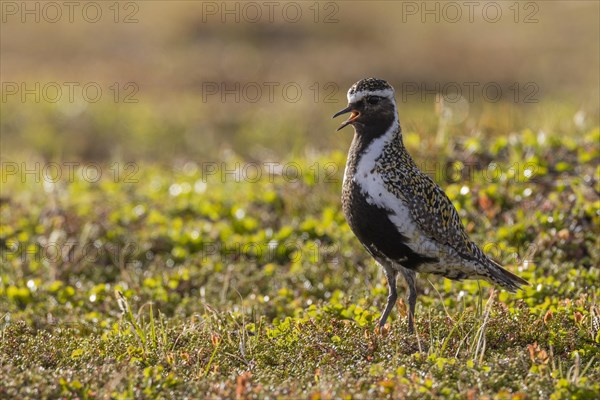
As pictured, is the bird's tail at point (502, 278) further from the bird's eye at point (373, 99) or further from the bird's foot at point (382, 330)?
the bird's eye at point (373, 99)

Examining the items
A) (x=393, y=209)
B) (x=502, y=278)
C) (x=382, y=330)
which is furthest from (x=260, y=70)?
(x=382, y=330)

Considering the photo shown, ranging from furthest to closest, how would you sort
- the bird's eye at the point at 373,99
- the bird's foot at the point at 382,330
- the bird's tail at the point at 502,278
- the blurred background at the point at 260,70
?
the blurred background at the point at 260,70 → the bird's tail at the point at 502,278 → the bird's eye at the point at 373,99 → the bird's foot at the point at 382,330

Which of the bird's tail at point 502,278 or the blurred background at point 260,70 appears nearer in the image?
the bird's tail at point 502,278

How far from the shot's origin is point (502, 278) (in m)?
6.25

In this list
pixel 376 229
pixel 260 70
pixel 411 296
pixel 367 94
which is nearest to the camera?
pixel 376 229

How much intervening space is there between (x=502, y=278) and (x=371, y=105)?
1665 millimetres

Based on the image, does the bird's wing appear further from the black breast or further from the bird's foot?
the bird's foot

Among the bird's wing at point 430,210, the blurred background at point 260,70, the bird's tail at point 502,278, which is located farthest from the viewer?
the blurred background at point 260,70

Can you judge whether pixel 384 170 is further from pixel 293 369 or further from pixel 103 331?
pixel 103 331

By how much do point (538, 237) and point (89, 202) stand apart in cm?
513

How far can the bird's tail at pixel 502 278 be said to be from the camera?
6242mm

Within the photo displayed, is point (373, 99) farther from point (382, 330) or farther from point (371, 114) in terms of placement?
point (382, 330)

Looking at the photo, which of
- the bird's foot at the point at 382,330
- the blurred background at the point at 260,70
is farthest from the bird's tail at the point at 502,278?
the blurred background at the point at 260,70

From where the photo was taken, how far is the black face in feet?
19.8
